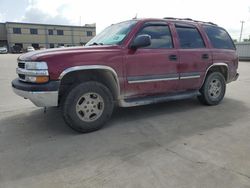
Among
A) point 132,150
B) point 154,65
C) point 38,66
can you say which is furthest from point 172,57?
point 38,66

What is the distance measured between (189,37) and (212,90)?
1.45 metres

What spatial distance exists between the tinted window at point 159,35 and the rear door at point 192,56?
282mm

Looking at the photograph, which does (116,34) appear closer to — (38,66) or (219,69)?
(38,66)

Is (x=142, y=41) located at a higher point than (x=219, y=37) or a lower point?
lower

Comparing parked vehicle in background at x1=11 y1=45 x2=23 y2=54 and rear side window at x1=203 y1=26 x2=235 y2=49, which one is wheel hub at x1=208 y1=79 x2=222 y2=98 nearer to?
rear side window at x1=203 y1=26 x2=235 y2=49

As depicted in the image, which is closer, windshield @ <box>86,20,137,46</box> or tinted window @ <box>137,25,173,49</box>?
windshield @ <box>86,20,137,46</box>

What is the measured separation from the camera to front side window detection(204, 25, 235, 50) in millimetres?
5429

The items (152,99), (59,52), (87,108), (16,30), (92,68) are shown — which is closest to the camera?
(59,52)

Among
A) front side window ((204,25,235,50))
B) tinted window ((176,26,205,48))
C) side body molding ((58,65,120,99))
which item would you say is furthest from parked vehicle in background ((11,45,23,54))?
side body molding ((58,65,120,99))

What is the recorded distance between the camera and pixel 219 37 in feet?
18.5

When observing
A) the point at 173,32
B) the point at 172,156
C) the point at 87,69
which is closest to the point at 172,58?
the point at 173,32

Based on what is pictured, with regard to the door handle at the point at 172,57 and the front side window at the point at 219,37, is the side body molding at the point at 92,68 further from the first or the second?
the front side window at the point at 219,37

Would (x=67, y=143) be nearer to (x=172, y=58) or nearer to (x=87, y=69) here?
(x=87, y=69)

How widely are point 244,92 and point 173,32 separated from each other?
12.6ft
